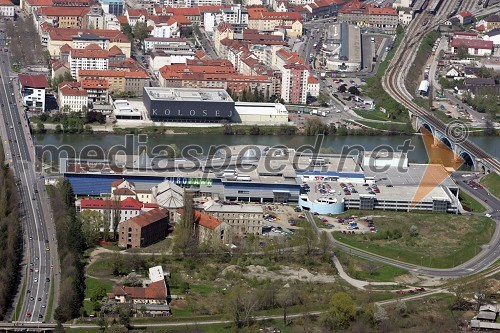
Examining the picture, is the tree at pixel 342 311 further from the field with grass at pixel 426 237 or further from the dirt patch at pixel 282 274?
the field with grass at pixel 426 237

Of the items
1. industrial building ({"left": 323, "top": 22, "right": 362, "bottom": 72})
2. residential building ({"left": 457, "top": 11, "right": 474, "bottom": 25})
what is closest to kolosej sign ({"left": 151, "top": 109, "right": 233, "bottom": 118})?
industrial building ({"left": 323, "top": 22, "right": 362, "bottom": 72})

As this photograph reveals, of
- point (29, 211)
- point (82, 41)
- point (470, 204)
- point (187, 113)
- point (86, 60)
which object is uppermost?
point (82, 41)

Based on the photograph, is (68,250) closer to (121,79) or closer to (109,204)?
(109,204)

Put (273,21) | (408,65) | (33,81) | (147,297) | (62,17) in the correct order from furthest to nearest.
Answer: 1. (273,21)
2. (62,17)
3. (408,65)
4. (33,81)
5. (147,297)

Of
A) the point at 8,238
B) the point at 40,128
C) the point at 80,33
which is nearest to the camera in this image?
the point at 8,238

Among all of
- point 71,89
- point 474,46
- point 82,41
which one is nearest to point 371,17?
point 474,46

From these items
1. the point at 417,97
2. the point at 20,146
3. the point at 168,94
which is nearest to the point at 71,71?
the point at 168,94

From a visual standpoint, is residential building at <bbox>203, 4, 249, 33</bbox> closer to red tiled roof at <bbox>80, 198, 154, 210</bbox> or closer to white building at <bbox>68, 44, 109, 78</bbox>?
white building at <bbox>68, 44, 109, 78</bbox>
